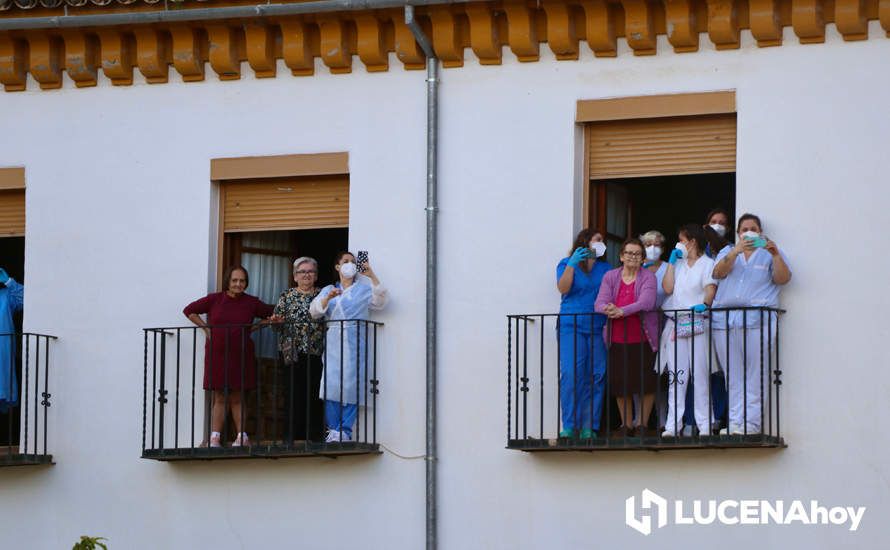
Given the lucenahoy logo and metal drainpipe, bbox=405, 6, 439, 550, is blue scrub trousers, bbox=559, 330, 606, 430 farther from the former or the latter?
metal drainpipe, bbox=405, 6, 439, 550

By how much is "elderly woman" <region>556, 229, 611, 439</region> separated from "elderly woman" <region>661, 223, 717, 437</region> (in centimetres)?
49

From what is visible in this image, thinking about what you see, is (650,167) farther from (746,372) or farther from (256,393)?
(256,393)

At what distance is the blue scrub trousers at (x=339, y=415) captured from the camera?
18.7 meters

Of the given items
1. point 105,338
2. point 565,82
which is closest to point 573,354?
point 565,82

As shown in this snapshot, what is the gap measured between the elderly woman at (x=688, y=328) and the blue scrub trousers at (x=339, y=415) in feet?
7.88

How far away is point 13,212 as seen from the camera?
20.2m

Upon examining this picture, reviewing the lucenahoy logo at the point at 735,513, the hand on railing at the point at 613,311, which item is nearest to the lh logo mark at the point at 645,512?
the lucenahoy logo at the point at 735,513

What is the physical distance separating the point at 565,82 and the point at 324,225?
2.22 meters

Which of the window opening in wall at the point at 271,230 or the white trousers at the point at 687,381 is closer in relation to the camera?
the white trousers at the point at 687,381

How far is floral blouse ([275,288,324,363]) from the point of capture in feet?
62.0

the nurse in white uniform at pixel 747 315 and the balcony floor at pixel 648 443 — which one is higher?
the nurse in white uniform at pixel 747 315

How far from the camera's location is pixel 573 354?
59.5ft

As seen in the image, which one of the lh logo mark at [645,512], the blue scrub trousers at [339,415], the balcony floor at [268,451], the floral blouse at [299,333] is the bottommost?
the lh logo mark at [645,512]

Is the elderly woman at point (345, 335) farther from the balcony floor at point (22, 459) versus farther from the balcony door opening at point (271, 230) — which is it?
the balcony floor at point (22, 459)
